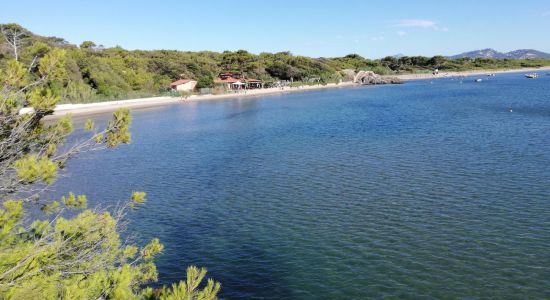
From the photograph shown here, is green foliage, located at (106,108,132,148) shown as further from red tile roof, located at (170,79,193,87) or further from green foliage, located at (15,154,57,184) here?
red tile roof, located at (170,79,193,87)

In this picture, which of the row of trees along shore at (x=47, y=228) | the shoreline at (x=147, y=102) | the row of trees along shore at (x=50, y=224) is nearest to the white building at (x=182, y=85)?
the shoreline at (x=147, y=102)

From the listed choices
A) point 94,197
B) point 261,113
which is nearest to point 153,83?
point 261,113

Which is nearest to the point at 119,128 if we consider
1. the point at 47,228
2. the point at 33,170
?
the point at 47,228

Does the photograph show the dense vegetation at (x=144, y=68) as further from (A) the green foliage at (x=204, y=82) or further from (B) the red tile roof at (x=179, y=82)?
(B) the red tile roof at (x=179, y=82)

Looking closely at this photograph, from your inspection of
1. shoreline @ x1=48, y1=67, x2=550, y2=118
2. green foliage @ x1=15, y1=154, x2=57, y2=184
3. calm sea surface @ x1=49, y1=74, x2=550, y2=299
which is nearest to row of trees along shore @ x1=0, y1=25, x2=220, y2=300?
green foliage @ x1=15, y1=154, x2=57, y2=184

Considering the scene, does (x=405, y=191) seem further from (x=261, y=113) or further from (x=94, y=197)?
(x=261, y=113)

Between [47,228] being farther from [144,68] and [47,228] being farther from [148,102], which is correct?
[144,68]

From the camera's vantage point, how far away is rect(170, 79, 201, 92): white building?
125m

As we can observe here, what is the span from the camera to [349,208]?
982 inches

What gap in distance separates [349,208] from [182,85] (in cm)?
10800

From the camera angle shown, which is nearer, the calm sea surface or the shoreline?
the calm sea surface

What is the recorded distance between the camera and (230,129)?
62.1 metres

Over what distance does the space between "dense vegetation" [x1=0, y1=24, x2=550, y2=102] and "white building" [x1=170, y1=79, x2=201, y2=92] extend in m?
2.59

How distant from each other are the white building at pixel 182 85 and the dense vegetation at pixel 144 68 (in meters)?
2.59
